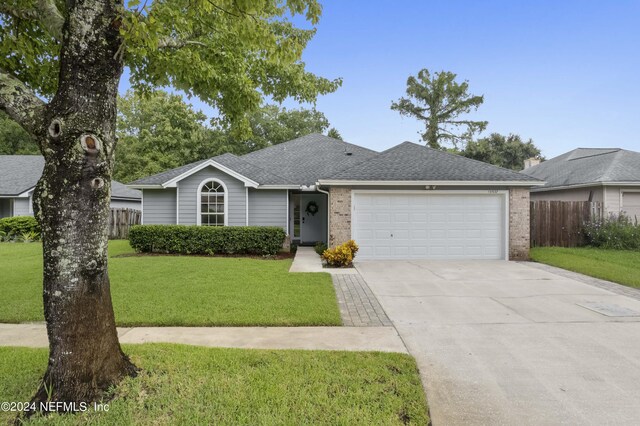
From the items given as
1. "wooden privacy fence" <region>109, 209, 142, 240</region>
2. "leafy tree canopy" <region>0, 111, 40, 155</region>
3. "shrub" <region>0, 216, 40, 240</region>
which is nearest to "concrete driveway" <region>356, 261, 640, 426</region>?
"wooden privacy fence" <region>109, 209, 142, 240</region>

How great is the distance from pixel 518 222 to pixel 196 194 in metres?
11.6

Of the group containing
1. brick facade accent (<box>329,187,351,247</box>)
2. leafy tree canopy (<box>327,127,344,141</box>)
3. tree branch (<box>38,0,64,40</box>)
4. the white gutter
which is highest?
leafy tree canopy (<box>327,127,344,141</box>)

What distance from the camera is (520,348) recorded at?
4.34 metres

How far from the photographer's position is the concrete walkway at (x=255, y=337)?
14.2ft

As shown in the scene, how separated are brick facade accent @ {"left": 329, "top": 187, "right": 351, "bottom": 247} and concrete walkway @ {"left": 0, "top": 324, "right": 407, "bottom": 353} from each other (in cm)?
645

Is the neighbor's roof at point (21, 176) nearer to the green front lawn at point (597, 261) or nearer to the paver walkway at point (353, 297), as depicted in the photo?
the paver walkway at point (353, 297)

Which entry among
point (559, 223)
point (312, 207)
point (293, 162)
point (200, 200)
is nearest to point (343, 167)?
point (312, 207)

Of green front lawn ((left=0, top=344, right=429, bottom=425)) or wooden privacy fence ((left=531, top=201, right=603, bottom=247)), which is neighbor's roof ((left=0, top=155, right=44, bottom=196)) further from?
wooden privacy fence ((left=531, top=201, right=603, bottom=247))

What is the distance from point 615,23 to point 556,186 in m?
7.07

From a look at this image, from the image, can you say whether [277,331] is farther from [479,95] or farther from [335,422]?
[479,95]

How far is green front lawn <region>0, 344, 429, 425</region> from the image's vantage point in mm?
2748

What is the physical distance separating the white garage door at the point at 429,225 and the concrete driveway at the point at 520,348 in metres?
3.39

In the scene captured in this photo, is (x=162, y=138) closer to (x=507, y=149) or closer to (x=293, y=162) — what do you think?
(x=293, y=162)

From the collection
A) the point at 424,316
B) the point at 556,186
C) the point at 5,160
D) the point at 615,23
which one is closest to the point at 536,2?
the point at 615,23
